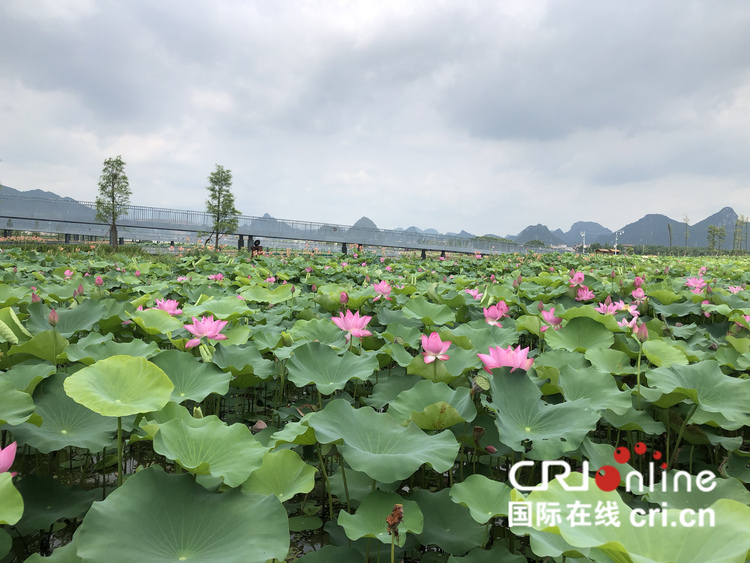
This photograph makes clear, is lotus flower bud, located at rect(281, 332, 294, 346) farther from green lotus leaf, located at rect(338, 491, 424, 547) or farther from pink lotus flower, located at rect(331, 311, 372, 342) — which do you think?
green lotus leaf, located at rect(338, 491, 424, 547)

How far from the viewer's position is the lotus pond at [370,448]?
791 millimetres

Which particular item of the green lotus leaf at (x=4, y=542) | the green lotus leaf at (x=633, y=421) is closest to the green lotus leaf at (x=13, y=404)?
the green lotus leaf at (x=4, y=542)

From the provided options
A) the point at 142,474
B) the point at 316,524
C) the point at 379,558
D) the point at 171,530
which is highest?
the point at 142,474

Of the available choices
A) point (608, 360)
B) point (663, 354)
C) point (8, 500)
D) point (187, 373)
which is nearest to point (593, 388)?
point (608, 360)

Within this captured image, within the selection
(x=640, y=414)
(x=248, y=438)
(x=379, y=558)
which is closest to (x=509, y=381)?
(x=640, y=414)

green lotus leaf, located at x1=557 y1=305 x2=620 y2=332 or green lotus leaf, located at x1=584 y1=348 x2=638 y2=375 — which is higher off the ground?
green lotus leaf, located at x1=557 y1=305 x2=620 y2=332

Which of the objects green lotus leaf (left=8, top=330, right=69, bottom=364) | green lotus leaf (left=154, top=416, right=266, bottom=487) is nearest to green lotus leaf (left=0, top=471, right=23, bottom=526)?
green lotus leaf (left=154, top=416, right=266, bottom=487)

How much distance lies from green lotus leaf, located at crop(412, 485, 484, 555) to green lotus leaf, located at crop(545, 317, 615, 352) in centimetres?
108

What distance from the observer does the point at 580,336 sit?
79.4 inches

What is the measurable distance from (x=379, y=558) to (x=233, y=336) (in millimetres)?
1234

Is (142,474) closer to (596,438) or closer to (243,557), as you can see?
(243,557)

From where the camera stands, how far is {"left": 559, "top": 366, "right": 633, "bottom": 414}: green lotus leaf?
4.44 ft

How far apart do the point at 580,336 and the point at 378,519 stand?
1.48m

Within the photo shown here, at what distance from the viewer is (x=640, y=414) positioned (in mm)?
1396
